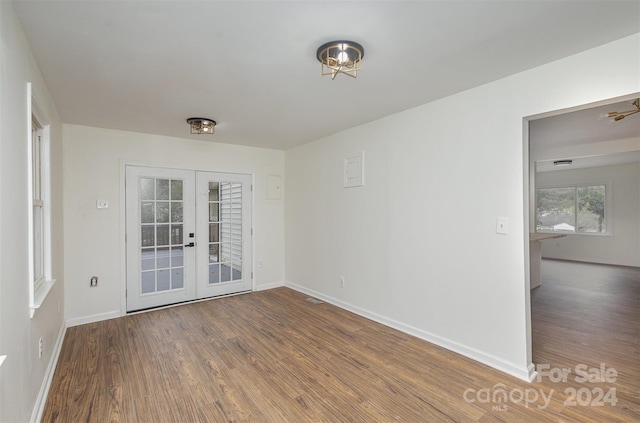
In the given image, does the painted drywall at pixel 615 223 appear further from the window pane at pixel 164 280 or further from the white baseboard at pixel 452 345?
the window pane at pixel 164 280

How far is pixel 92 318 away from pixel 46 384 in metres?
1.64

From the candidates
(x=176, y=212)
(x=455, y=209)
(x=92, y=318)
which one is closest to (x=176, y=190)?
(x=176, y=212)

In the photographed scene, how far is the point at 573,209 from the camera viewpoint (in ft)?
26.4

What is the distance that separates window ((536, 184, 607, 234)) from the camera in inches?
299

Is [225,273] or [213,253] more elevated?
[213,253]

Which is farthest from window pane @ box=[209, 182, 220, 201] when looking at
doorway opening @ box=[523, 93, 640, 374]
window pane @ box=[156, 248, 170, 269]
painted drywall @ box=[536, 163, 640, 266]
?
painted drywall @ box=[536, 163, 640, 266]

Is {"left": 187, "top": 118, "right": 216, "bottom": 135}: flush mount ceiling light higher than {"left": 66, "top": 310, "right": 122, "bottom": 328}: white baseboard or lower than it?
higher

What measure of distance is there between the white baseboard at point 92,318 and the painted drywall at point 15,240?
157 cm

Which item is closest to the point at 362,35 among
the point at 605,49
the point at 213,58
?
the point at 213,58

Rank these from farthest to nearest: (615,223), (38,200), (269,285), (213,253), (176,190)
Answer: (615,223), (269,285), (213,253), (176,190), (38,200)

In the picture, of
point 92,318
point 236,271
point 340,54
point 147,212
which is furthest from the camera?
point 236,271

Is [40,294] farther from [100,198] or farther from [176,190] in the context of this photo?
[176,190]

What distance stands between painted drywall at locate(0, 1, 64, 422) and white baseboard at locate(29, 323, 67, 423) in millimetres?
21

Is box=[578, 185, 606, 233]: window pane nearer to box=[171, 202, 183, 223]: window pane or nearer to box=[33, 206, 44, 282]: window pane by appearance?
box=[171, 202, 183, 223]: window pane
